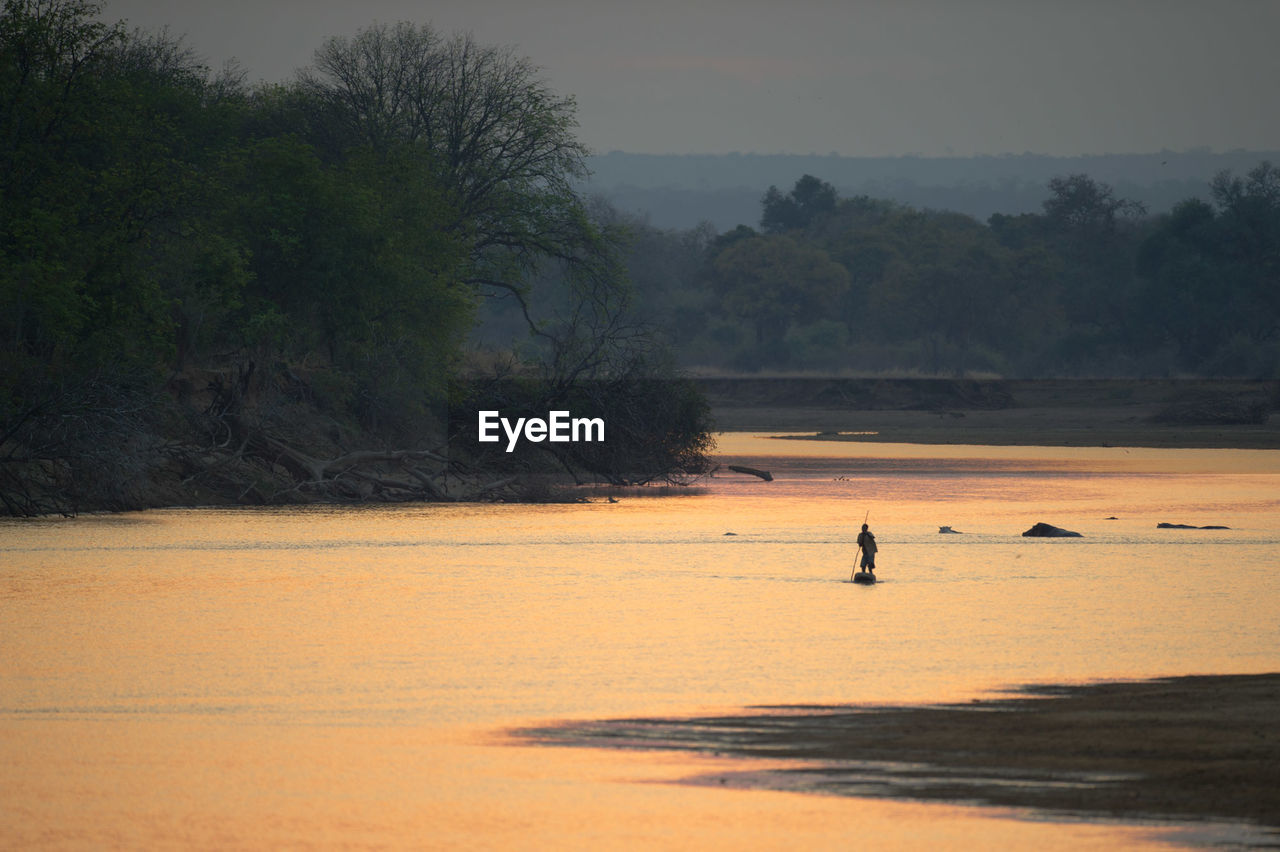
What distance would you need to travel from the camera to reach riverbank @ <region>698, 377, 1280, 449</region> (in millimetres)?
78062

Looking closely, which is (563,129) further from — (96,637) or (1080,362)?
(1080,362)

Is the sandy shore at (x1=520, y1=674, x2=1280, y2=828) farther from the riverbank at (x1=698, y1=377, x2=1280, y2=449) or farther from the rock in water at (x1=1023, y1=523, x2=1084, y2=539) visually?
the riverbank at (x1=698, y1=377, x2=1280, y2=449)

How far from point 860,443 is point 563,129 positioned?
21.4m

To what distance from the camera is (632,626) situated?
20.4m

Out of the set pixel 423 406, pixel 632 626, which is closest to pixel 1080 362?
pixel 423 406

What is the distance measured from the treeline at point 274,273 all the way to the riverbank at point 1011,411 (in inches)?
1033

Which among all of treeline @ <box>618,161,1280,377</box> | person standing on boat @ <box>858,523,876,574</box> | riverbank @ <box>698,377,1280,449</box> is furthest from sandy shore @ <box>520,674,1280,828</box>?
treeline @ <box>618,161,1280,377</box>

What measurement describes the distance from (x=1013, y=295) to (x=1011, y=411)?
98.0 feet

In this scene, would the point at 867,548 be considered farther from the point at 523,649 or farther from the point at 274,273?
the point at 274,273

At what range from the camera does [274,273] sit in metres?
46.4

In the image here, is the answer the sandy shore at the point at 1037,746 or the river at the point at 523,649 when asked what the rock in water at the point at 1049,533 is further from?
the sandy shore at the point at 1037,746

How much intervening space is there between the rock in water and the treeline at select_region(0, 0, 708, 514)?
585 inches

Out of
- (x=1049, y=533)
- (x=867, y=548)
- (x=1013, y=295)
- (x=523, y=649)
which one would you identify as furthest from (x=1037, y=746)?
(x=1013, y=295)

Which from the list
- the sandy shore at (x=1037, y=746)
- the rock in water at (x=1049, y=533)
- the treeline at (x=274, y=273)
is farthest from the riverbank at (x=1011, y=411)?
the sandy shore at (x=1037, y=746)
